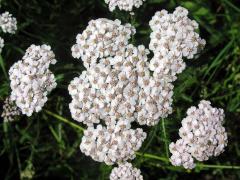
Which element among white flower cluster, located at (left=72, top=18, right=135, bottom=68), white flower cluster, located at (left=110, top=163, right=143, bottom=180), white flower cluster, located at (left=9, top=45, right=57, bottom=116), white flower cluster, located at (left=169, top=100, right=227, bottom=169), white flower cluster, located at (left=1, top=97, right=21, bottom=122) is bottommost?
white flower cluster, located at (left=110, top=163, right=143, bottom=180)

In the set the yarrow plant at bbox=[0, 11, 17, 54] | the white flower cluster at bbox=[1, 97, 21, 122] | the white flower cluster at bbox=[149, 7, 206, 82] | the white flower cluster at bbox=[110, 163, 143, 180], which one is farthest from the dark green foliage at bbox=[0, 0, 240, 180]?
the white flower cluster at bbox=[149, 7, 206, 82]

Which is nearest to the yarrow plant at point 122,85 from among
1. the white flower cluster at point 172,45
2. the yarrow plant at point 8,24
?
the white flower cluster at point 172,45

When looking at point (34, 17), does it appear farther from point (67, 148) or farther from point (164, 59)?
point (164, 59)

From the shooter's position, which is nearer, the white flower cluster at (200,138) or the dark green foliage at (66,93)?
the white flower cluster at (200,138)

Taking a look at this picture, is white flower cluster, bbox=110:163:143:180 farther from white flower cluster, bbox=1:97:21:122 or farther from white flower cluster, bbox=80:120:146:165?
white flower cluster, bbox=1:97:21:122

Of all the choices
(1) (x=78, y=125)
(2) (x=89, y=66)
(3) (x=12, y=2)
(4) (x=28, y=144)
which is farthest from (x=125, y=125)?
(3) (x=12, y=2)

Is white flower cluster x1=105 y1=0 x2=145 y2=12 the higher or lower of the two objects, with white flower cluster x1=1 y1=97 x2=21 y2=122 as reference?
higher

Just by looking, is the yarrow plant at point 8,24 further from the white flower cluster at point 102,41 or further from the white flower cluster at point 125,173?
the white flower cluster at point 125,173
